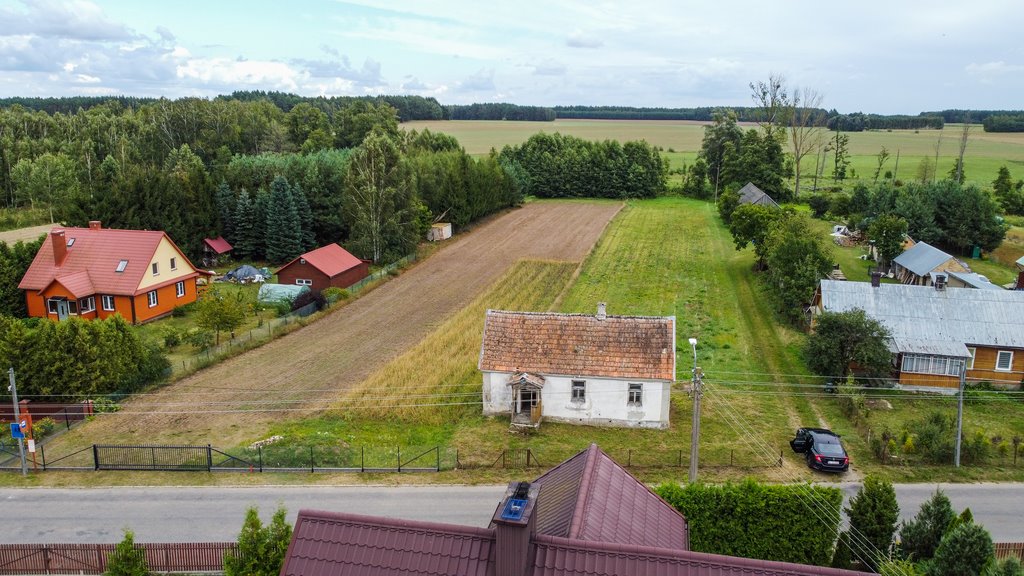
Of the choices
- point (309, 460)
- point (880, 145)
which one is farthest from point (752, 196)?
point (880, 145)

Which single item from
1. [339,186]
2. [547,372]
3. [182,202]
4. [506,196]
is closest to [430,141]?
[506,196]

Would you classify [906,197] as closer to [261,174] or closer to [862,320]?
[862,320]

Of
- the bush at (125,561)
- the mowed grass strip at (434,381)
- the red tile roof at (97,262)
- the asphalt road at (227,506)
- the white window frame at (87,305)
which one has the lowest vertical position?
the asphalt road at (227,506)

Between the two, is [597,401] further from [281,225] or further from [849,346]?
[281,225]

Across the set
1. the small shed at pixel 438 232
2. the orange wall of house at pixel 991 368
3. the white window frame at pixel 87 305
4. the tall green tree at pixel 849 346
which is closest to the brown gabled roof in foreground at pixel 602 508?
the tall green tree at pixel 849 346

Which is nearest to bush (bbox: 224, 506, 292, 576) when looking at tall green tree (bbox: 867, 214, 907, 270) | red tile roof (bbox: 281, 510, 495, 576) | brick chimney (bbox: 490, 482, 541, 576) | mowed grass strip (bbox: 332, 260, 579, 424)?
red tile roof (bbox: 281, 510, 495, 576)

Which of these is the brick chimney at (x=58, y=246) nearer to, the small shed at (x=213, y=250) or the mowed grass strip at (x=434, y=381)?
the small shed at (x=213, y=250)
